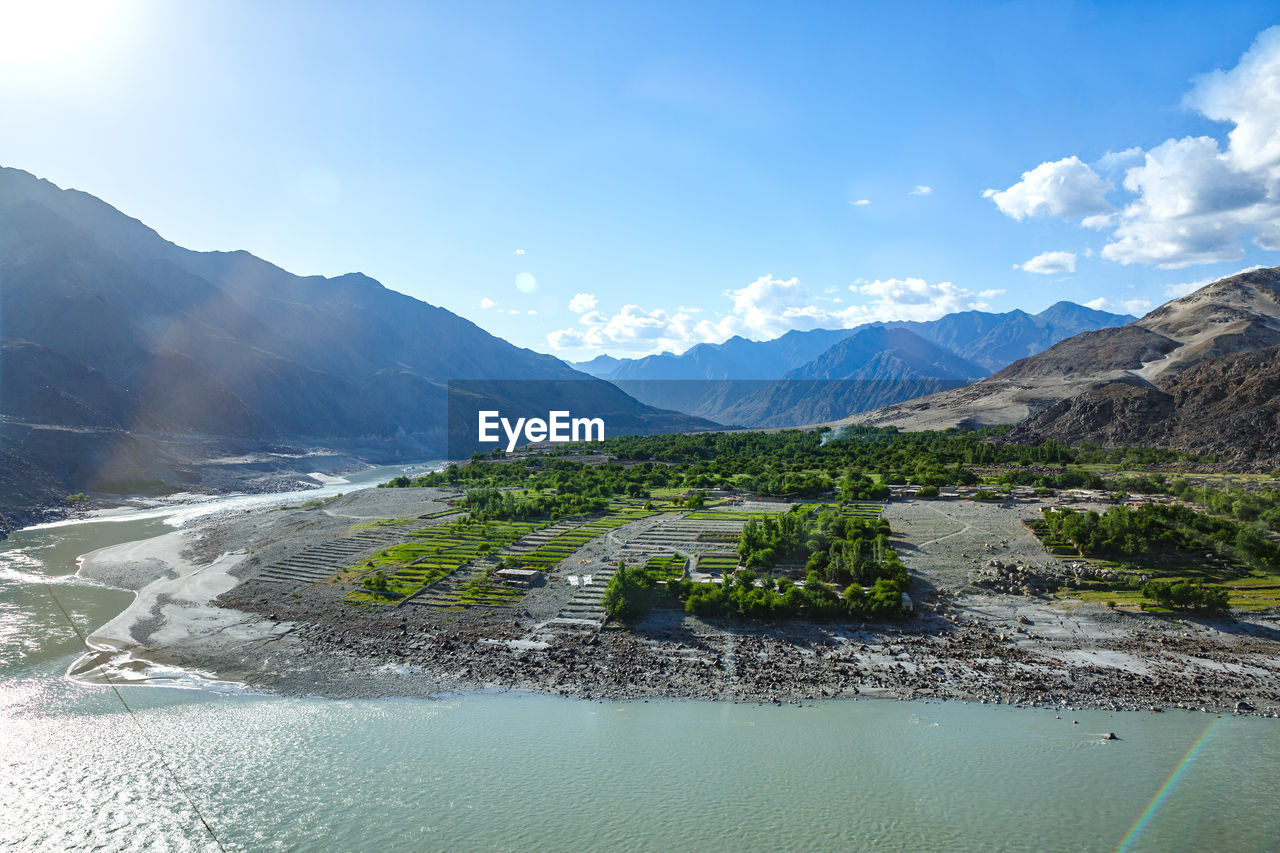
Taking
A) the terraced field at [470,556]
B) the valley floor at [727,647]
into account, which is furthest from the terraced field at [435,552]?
the valley floor at [727,647]

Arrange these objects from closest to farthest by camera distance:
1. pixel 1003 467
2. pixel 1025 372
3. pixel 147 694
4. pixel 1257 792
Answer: pixel 1257 792, pixel 147 694, pixel 1003 467, pixel 1025 372

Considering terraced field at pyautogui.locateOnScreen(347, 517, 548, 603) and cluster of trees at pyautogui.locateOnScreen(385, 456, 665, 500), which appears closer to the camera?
terraced field at pyautogui.locateOnScreen(347, 517, 548, 603)

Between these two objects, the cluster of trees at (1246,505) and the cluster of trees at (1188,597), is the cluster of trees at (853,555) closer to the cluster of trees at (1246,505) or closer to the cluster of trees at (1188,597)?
the cluster of trees at (1188,597)

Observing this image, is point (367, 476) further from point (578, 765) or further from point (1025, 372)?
point (1025, 372)

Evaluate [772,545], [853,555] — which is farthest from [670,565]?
[853,555]

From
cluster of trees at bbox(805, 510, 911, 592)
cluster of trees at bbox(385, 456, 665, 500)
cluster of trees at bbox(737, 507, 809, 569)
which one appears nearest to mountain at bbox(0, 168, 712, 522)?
cluster of trees at bbox(385, 456, 665, 500)

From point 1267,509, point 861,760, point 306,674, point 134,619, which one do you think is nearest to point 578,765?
point 861,760

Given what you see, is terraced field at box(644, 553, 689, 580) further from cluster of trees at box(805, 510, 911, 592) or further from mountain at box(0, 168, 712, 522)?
mountain at box(0, 168, 712, 522)
